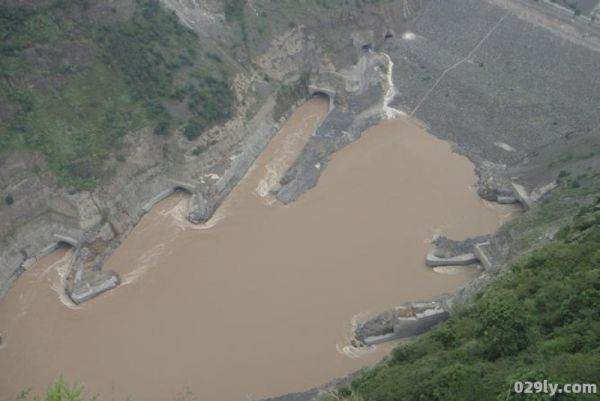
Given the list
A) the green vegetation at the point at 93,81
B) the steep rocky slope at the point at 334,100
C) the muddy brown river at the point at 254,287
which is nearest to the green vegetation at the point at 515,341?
the muddy brown river at the point at 254,287

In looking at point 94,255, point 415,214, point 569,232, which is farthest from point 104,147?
point 569,232

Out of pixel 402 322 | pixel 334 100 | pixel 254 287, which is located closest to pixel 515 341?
pixel 402 322

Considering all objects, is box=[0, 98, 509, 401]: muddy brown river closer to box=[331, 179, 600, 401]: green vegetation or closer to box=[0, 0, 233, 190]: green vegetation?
box=[0, 0, 233, 190]: green vegetation

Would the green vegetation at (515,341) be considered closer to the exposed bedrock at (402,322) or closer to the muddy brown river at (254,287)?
→ the exposed bedrock at (402,322)

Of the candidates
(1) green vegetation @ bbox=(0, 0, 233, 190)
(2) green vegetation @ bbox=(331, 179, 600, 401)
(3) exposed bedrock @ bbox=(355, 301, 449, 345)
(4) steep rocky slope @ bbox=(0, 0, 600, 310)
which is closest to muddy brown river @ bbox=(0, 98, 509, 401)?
(3) exposed bedrock @ bbox=(355, 301, 449, 345)

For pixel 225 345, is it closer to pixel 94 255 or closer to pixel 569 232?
pixel 94 255

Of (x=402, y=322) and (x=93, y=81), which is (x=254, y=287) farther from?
(x=93, y=81)

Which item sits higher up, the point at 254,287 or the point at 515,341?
the point at 515,341
